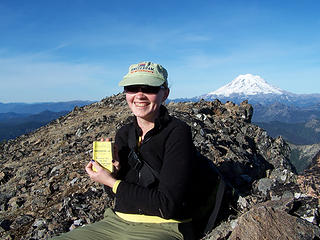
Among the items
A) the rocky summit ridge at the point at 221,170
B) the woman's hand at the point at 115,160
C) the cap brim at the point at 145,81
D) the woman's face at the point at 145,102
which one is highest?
the cap brim at the point at 145,81

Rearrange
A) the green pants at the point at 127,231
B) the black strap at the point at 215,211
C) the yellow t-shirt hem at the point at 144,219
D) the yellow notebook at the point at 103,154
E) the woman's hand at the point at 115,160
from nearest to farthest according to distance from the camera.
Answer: the green pants at the point at 127,231 < the yellow t-shirt hem at the point at 144,219 < the yellow notebook at the point at 103,154 < the woman's hand at the point at 115,160 < the black strap at the point at 215,211

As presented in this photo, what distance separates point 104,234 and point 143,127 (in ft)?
5.99

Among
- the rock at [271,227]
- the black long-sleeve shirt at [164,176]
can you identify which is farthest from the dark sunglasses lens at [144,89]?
the rock at [271,227]

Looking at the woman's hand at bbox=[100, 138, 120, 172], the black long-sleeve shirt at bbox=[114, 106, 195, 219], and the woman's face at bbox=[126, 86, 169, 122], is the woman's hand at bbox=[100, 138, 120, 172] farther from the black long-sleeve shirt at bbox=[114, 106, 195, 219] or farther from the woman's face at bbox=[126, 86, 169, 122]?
the woman's face at bbox=[126, 86, 169, 122]

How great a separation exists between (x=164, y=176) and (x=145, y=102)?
124cm

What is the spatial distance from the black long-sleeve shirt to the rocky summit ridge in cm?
118

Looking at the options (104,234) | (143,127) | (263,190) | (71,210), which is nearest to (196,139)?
(263,190)

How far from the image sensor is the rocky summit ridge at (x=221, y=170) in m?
4.57

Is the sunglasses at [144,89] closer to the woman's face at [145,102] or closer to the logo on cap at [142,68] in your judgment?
the woman's face at [145,102]

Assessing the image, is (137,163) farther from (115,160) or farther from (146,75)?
(146,75)

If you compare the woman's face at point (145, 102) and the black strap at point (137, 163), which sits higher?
the woman's face at point (145, 102)

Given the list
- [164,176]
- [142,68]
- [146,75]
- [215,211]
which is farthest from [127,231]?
[142,68]

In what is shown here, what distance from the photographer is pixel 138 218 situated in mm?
4336

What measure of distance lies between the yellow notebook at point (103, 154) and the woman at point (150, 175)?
0.36ft
